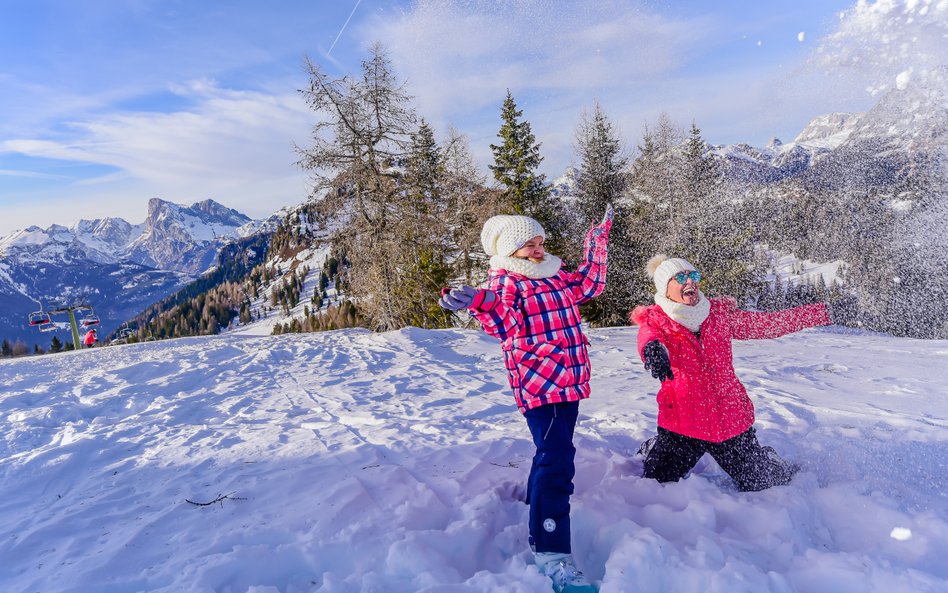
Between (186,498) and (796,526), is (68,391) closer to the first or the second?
(186,498)

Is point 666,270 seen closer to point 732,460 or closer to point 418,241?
point 732,460

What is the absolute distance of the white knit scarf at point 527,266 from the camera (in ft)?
9.94

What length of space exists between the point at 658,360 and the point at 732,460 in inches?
39.4

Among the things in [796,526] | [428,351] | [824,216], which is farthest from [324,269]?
[796,526]

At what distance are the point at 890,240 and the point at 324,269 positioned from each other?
12774cm

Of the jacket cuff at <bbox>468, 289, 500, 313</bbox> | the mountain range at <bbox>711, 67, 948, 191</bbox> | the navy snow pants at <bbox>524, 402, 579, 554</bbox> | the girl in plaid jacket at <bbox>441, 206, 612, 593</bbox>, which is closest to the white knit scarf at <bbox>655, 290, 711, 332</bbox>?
the girl in plaid jacket at <bbox>441, 206, 612, 593</bbox>

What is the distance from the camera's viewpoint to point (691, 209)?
19172 mm

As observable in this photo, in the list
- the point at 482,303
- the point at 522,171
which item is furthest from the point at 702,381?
the point at 522,171

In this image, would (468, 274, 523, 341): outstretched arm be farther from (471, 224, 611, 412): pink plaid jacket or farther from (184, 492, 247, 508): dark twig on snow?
(184, 492, 247, 508): dark twig on snow

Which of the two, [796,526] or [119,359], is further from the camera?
[119,359]

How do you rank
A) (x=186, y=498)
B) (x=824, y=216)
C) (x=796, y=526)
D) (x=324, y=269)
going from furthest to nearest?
1. (x=324, y=269)
2. (x=824, y=216)
3. (x=186, y=498)
4. (x=796, y=526)

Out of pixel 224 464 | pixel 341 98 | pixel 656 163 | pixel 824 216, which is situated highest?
pixel 341 98

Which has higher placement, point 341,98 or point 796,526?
point 341,98

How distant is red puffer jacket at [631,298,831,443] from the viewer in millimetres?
3287
